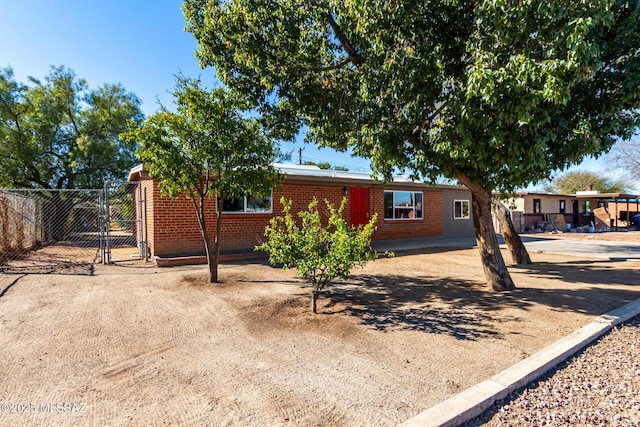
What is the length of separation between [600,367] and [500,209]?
6.92m

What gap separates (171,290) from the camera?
624 cm

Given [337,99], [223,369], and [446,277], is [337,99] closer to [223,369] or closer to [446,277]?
[446,277]

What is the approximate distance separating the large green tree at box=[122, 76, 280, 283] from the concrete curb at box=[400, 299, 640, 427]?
16.2ft

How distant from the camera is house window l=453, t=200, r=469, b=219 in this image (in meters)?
18.3

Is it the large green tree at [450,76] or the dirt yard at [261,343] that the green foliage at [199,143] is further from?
the dirt yard at [261,343]

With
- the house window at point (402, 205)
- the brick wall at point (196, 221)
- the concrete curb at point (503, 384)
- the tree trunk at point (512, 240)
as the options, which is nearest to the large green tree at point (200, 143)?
the brick wall at point (196, 221)

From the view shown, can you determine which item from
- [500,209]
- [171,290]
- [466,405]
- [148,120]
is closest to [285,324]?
[466,405]

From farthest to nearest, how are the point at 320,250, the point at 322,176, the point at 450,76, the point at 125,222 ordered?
the point at 322,176
the point at 125,222
the point at 450,76
the point at 320,250

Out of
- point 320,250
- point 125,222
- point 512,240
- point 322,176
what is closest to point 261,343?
point 320,250

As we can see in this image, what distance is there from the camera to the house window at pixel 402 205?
1509cm

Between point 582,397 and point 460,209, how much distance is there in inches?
669

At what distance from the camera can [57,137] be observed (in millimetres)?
16484

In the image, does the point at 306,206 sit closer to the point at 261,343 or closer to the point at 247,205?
the point at 247,205

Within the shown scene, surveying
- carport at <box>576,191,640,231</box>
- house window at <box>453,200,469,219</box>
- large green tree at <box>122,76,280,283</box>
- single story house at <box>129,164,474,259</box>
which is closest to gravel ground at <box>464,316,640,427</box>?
single story house at <box>129,164,474,259</box>
